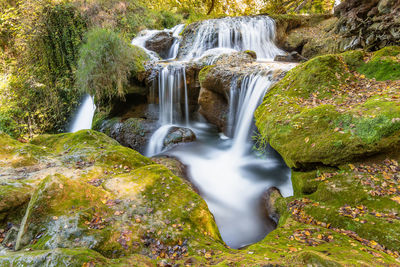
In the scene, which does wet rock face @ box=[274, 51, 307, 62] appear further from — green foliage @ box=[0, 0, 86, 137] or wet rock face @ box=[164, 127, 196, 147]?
green foliage @ box=[0, 0, 86, 137]

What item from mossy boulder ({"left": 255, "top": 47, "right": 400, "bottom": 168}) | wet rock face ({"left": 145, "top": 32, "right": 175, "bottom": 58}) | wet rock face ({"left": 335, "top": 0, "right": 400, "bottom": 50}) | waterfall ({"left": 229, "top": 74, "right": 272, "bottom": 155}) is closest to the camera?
mossy boulder ({"left": 255, "top": 47, "right": 400, "bottom": 168})

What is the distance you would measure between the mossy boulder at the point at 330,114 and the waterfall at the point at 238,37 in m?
7.00

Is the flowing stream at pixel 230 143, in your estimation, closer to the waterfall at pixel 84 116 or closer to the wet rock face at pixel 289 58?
the waterfall at pixel 84 116

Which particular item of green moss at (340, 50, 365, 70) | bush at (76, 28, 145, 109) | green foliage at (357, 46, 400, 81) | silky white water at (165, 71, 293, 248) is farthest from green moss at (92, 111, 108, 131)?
green foliage at (357, 46, 400, 81)

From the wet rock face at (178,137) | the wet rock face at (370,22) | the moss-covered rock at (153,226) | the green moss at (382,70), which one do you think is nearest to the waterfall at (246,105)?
the wet rock face at (178,137)

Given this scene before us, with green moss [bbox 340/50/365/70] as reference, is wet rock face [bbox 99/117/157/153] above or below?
below

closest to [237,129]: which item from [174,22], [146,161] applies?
[146,161]

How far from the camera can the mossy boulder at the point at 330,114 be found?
127 inches

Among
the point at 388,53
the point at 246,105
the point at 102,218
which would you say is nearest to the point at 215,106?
the point at 246,105

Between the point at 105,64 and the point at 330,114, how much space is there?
7713 mm

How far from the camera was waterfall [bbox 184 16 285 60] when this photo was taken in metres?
11.8

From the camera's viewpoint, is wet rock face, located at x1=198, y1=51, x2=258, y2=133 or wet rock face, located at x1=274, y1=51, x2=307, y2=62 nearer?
wet rock face, located at x1=198, y1=51, x2=258, y2=133

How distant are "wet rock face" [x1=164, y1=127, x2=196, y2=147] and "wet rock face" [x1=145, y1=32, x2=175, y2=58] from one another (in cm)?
673

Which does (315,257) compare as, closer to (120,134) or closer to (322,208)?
(322,208)
